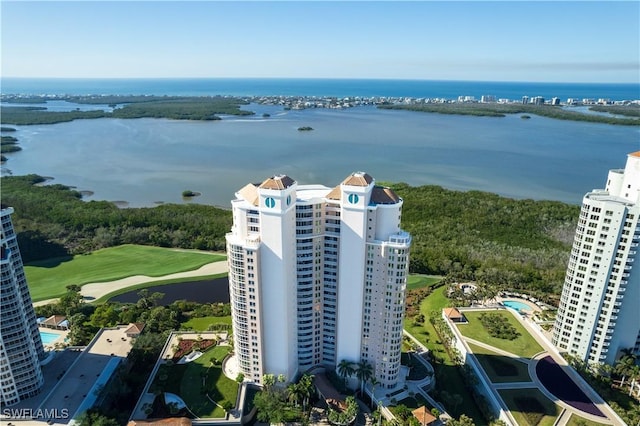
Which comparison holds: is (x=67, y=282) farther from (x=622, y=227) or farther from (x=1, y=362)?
(x=622, y=227)

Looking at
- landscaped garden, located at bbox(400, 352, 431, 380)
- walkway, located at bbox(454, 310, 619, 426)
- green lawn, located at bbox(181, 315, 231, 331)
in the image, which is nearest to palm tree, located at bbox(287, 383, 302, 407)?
landscaped garden, located at bbox(400, 352, 431, 380)

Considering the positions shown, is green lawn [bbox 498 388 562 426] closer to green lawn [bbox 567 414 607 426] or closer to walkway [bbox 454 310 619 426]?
walkway [bbox 454 310 619 426]

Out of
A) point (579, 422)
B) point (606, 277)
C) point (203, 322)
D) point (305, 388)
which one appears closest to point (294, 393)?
point (305, 388)

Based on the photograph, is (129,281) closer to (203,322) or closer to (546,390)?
(203,322)

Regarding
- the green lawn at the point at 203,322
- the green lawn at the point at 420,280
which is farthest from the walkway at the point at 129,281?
the green lawn at the point at 420,280

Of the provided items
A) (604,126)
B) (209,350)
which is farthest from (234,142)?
(604,126)
